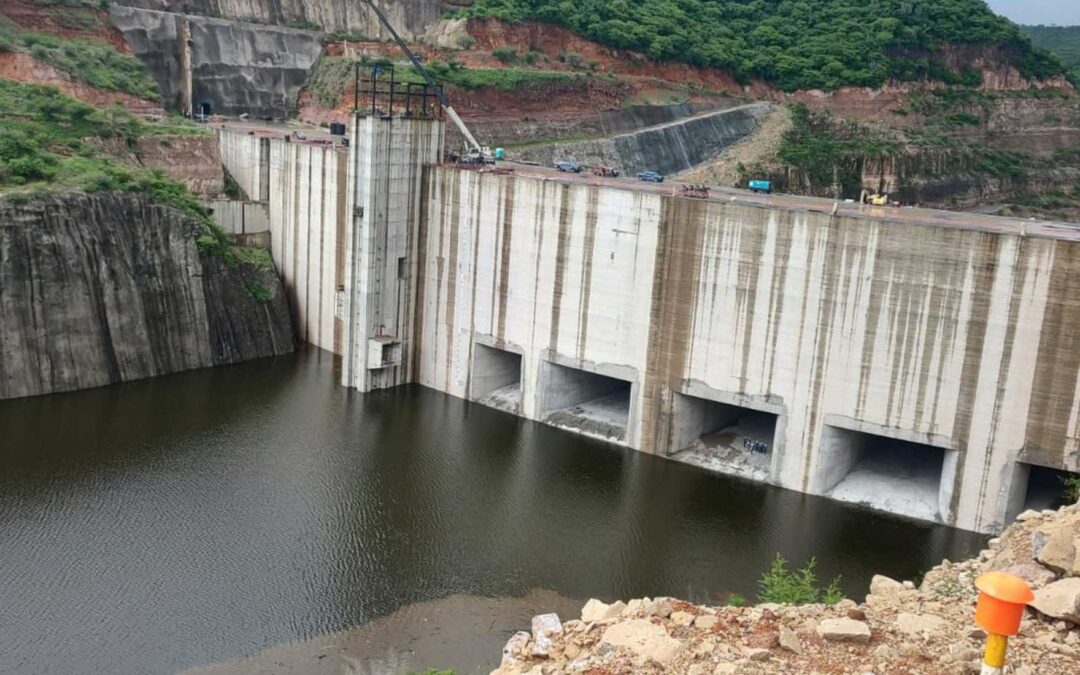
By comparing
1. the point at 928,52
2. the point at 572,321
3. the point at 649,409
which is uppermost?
the point at 928,52

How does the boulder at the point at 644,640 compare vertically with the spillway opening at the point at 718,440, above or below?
above

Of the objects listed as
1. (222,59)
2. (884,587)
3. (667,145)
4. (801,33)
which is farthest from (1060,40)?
(884,587)

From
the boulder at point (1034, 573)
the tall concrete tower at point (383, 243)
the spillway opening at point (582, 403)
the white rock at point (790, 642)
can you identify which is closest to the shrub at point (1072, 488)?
the spillway opening at point (582, 403)

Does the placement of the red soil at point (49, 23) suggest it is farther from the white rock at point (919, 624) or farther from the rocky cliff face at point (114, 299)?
the white rock at point (919, 624)

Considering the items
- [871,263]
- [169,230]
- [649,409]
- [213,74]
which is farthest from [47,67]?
[871,263]

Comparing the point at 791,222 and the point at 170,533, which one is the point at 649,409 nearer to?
the point at 791,222

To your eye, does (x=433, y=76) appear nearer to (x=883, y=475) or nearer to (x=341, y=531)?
(x=883, y=475)
